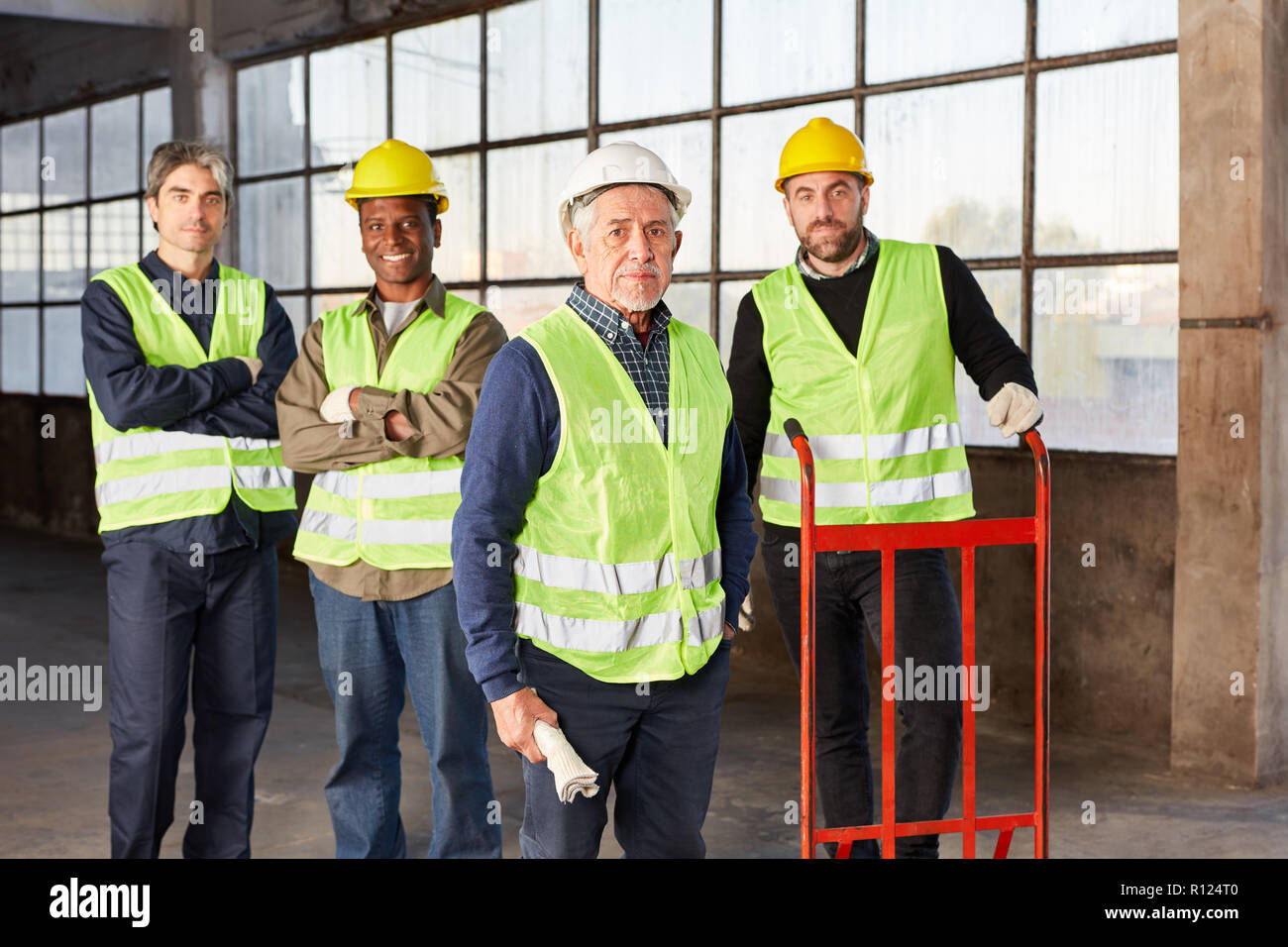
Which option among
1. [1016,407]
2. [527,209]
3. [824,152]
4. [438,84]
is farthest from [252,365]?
[438,84]

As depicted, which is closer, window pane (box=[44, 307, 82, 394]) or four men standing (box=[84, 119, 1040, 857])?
four men standing (box=[84, 119, 1040, 857])

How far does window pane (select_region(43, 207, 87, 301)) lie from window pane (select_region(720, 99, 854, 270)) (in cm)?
741

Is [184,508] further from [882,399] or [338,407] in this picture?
[882,399]

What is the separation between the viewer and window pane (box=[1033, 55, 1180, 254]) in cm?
564

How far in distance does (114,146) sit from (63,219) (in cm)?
113

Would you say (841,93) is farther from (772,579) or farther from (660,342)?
(660,342)

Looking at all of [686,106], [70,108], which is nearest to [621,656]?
[686,106]

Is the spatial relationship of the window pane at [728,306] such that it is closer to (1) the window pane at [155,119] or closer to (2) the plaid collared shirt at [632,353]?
(2) the plaid collared shirt at [632,353]

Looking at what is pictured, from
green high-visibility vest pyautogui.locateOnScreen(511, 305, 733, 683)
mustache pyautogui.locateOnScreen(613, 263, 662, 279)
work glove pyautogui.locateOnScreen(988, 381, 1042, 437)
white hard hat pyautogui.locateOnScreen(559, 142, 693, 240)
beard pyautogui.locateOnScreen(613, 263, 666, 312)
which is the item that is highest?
white hard hat pyautogui.locateOnScreen(559, 142, 693, 240)

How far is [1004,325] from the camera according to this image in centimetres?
636

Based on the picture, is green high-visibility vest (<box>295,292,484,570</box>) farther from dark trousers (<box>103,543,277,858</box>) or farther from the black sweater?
the black sweater

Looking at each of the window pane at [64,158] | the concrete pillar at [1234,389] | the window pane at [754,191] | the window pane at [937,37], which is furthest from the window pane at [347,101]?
the concrete pillar at [1234,389]

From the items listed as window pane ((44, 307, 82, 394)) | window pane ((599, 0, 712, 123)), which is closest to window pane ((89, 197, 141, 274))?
window pane ((44, 307, 82, 394))

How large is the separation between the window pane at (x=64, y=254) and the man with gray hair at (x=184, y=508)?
9.45 meters
